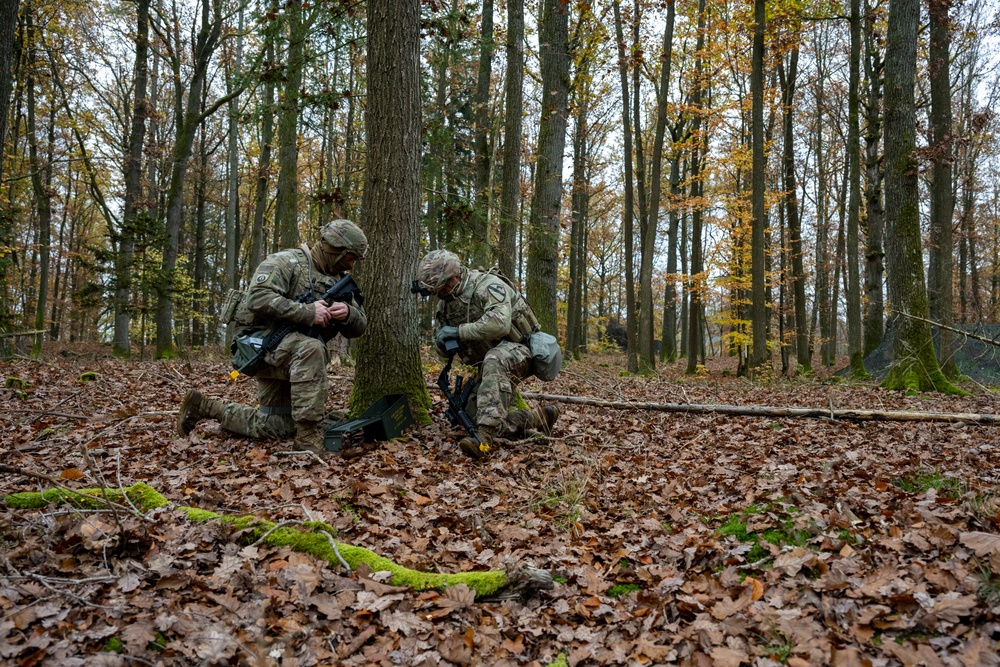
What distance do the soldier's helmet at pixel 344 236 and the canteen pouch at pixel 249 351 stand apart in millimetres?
1039

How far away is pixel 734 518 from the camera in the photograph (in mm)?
3676

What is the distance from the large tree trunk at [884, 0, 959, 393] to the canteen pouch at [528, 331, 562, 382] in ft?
21.2

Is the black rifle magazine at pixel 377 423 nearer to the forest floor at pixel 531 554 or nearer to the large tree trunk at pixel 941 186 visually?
the forest floor at pixel 531 554

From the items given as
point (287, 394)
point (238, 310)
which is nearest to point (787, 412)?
point (287, 394)

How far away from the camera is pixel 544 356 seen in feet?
19.3

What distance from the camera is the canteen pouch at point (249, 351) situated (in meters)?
5.22

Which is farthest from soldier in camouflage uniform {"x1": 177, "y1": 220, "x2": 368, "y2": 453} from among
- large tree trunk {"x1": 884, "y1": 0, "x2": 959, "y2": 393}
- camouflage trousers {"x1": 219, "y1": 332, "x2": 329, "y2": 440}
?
large tree trunk {"x1": 884, "y1": 0, "x2": 959, "y2": 393}

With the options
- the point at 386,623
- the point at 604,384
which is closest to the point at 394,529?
the point at 386,623

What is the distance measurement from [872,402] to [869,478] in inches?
187

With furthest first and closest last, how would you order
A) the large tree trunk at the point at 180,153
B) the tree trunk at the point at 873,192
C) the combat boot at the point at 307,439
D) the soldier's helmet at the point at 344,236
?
the large tree trunk at the point at 180,153
the tree trunk at the point at 873,192
the soldier's helmet at the point at 344,236
the combat boot at the point at 307,439

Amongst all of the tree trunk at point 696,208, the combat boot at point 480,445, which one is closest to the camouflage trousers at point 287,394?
the combat boot at point 480,445

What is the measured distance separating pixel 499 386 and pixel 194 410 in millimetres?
2909

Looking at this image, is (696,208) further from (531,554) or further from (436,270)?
(531,554)

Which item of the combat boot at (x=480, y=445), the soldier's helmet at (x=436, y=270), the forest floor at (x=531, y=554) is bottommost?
the forest floor at (x=531, y=554)
